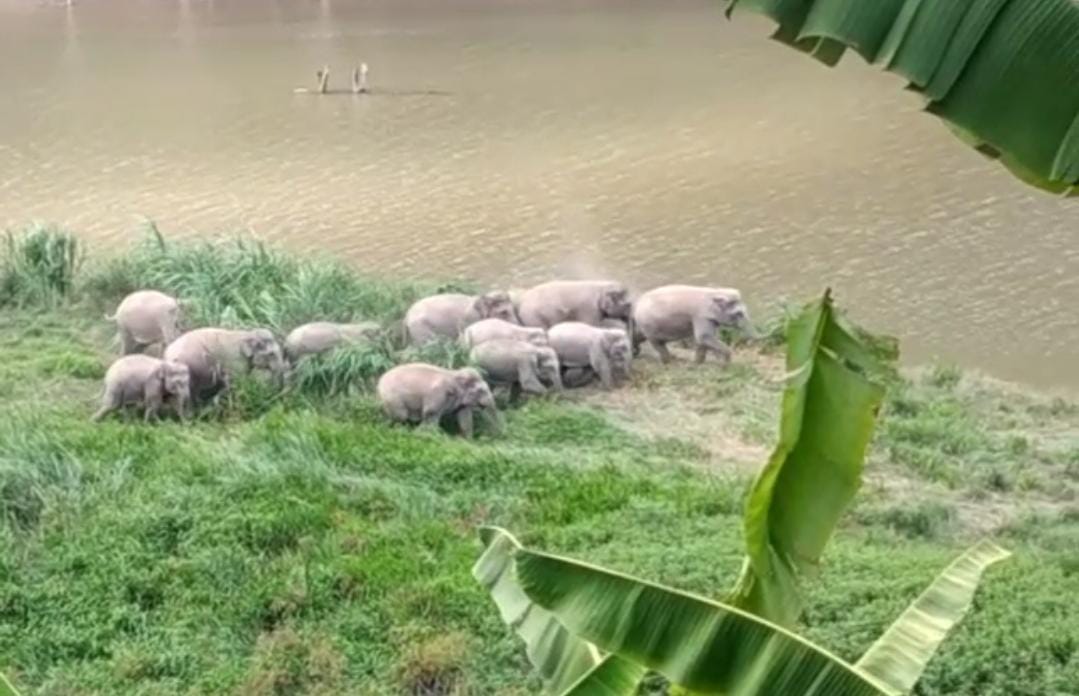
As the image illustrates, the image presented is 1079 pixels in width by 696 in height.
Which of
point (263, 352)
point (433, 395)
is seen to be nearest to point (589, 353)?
point (433, 395)

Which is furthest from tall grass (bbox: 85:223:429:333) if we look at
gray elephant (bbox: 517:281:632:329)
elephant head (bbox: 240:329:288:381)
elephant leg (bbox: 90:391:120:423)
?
elephant leg (bbox: 90:391:120:423)

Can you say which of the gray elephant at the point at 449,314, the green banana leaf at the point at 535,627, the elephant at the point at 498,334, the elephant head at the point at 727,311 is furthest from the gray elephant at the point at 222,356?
the green banana leaf at the point at 535,627

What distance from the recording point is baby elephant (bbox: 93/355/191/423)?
4793mm

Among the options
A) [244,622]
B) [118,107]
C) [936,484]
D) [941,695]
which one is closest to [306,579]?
[244,622]

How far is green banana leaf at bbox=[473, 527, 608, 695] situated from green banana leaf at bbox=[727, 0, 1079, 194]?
65cm

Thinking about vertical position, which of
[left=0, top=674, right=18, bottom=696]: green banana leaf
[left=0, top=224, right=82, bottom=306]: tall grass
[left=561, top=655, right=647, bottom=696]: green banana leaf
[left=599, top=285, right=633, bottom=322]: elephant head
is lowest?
[left=0, top=224, right=82, bottom=306]: tall grass

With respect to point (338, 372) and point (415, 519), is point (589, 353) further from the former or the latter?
point (415, 519)

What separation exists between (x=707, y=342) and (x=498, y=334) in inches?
29.4

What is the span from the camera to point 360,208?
7.87m

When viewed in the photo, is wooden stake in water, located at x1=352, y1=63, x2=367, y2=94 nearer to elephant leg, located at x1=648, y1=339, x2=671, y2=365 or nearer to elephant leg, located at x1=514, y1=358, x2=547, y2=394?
elephant leg, located at x1=648, y1=339, x2=671, y2=365

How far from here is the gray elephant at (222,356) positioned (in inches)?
195

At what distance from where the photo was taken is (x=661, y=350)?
219 inches

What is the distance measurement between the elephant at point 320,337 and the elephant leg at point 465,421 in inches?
23.4

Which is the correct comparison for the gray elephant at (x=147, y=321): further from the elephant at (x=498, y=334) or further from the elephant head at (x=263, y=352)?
the elephant at (x=498, y=334)
